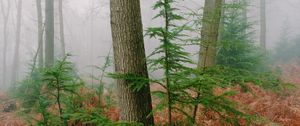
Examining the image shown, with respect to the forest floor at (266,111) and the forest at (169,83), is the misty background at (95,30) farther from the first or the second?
the forest at (169,83)

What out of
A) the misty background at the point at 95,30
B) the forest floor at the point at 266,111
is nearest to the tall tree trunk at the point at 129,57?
the forest floor at the point at 266,111

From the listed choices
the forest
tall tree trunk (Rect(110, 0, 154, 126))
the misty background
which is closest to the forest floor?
the forest

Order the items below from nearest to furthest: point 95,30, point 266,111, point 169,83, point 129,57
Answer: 1. point 169,83
2. point 129,57
3. point 266,111
4. point 95,30

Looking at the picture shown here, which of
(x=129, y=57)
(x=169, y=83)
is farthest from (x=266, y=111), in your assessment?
(x=129, y=57)

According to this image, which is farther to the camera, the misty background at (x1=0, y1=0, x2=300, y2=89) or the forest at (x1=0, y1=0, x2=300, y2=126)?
the misty background at (x1=0, y1=0, x2=300, y2=89)

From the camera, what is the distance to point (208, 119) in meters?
6.45

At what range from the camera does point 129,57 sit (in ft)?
14.9

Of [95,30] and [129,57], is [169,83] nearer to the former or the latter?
[129,57]

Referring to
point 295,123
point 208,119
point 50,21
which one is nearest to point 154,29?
point 208,119

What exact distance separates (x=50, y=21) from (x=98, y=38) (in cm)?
4257

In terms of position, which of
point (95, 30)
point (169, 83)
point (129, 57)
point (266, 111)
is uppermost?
point (95, 30)

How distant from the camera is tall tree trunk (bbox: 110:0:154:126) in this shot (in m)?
4.54

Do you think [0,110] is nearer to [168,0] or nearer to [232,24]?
[232,24]

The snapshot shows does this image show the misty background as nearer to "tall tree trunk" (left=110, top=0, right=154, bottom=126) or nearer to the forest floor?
the forest floor
